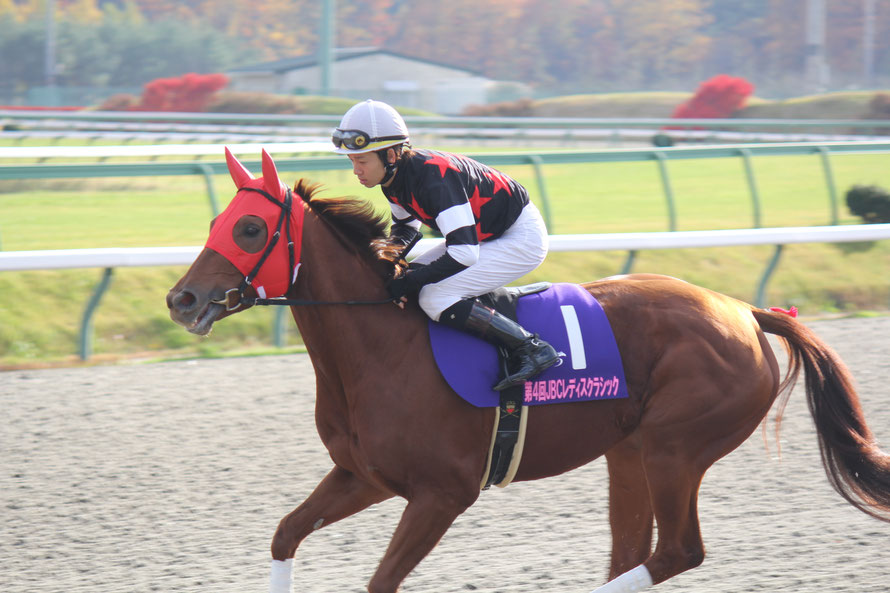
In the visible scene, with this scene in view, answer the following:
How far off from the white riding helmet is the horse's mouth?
0.63 metres

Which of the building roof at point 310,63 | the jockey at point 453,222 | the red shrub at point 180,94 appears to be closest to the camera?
the jockey at point 453,222

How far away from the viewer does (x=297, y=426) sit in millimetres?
5797

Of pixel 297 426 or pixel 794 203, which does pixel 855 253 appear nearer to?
pixel 794 203

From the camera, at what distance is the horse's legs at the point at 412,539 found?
3135 mm

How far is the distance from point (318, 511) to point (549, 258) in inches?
229

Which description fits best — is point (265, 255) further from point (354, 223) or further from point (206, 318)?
point (354, 223)

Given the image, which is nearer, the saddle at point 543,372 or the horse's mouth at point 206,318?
the horse's mouth at point 206,318

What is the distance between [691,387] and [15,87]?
51.2 metres

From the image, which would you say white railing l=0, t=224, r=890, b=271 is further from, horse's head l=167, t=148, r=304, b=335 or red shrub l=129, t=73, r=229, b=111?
red shrub l=129, t=73, r=229, b=111

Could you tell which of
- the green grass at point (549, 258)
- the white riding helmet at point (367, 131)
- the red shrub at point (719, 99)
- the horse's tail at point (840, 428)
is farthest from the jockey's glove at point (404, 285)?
the red shrub at point (719, 99)

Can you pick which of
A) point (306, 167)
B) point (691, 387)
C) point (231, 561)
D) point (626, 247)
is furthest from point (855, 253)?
point (231, 561)

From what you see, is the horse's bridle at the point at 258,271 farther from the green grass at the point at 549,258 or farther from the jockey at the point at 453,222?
the green grass at the point at 549,258

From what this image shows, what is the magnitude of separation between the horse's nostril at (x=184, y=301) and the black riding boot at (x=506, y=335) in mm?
787

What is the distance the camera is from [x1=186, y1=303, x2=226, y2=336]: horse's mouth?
10.2 ft
